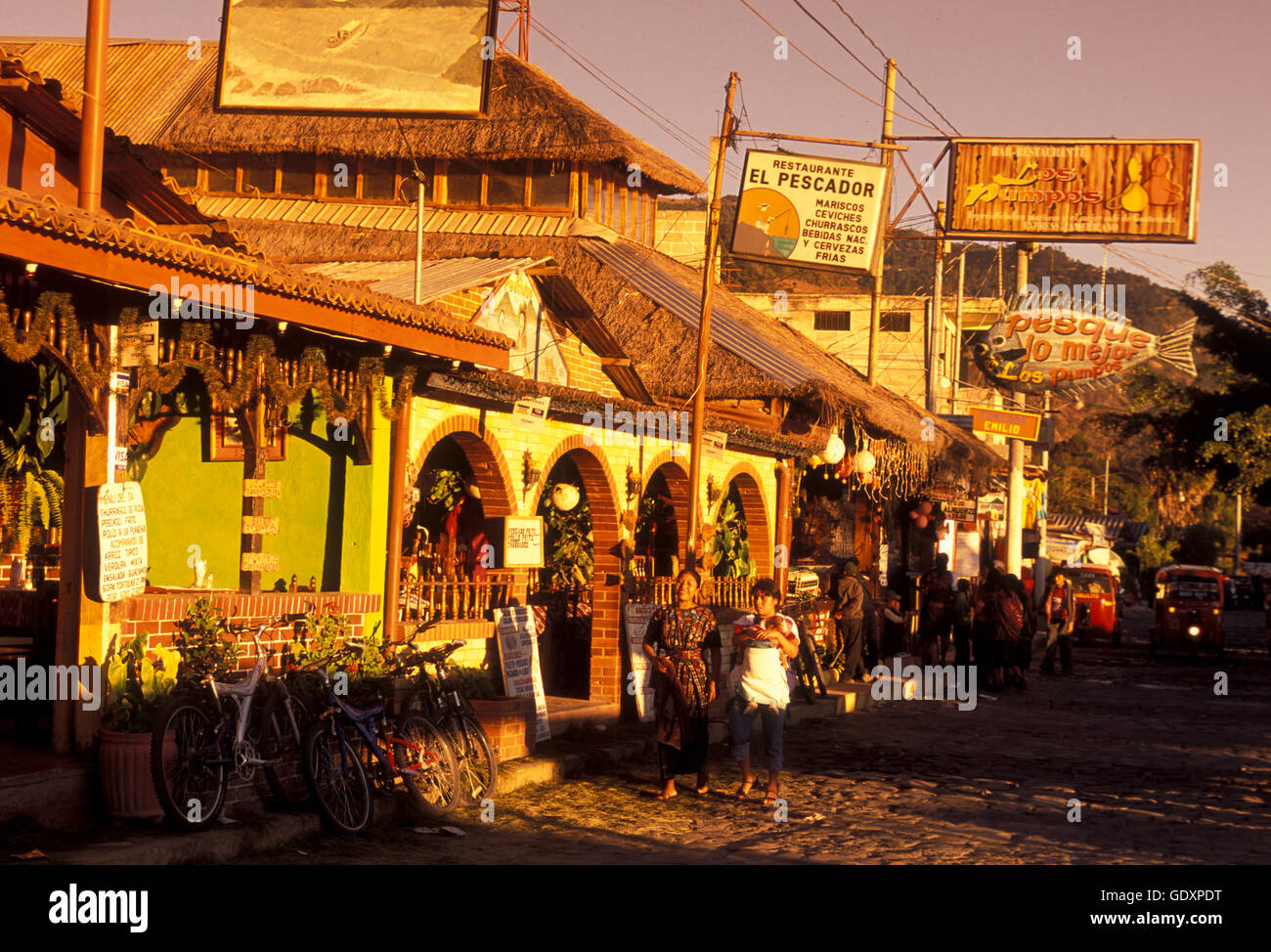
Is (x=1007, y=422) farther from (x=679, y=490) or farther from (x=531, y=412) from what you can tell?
(x=531, y=412)

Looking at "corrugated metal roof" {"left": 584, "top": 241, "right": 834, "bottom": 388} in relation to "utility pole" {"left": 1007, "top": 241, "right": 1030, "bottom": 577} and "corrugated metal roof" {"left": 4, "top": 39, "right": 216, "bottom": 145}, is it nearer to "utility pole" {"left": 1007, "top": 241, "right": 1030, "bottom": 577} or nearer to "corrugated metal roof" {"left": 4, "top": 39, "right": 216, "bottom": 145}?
"utility pole" {"left": 1007, "top": 241, "right": 1030, "bottom": 577}

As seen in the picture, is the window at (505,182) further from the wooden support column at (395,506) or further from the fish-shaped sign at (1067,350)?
the wooden support column at (395,506)

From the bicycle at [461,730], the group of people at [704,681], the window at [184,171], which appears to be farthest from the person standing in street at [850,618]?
the window at [184,171]

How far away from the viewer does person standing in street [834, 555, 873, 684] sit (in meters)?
20.5

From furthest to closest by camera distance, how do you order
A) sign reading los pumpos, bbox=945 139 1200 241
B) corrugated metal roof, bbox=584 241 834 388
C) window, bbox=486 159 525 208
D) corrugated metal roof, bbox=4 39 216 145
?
sign reading los pumpos, bbox=945 139 1200 241, corrugated metal roof, bbox=4 39 216 145, window, bbox=486 159 525 208, corrugated metal roof, bbox=584 241 834 388

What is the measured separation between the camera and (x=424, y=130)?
23328 mm

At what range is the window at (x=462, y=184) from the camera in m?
23.4

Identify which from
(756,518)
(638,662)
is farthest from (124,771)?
(756,518)

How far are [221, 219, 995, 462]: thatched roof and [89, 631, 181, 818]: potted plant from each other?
26.3 ft

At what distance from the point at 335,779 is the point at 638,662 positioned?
22.0 feet

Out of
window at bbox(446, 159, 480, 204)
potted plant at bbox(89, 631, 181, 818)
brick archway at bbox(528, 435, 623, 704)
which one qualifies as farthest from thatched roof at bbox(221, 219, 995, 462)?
potted plant at bbox(89, 631, 181, 818)

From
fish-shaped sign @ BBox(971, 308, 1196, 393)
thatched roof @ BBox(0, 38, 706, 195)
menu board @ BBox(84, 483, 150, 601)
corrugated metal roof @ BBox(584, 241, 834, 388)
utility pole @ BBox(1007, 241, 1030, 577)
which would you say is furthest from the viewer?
utility pole @ BBox(1007, 241, 1030, 577)

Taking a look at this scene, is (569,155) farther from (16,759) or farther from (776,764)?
(16,759)

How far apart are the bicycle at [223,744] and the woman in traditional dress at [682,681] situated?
10.1ft
